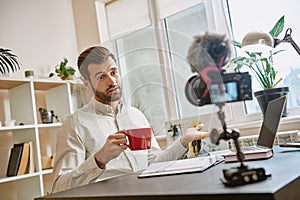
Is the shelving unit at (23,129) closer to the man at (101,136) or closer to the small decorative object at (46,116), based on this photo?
the small decorative object at (46,116)

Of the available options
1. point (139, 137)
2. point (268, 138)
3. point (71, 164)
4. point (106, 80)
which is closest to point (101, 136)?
point (71, 164)

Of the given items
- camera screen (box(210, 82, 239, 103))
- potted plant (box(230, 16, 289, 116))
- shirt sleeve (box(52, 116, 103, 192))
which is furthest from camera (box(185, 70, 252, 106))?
potted plant (box(230, 16, 289, 116))

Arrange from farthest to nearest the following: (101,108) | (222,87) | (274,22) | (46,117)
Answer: (46,117)
(274,22)
(101,108)
(222,87)

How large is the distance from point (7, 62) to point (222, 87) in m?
2.21

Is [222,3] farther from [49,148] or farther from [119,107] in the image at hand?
[49,148]

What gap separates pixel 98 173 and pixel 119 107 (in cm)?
25

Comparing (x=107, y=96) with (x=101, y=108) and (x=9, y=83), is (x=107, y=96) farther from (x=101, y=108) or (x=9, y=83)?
(x=9, y=83)

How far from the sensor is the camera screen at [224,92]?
0.58 m

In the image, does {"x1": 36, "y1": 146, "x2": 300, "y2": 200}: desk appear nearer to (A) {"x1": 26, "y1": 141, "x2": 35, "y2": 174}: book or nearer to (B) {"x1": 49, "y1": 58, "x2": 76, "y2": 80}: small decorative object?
(A) {"x1": 26, "y1": 141, "x2": 35, "y2": 174}: book

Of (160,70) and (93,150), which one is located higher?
(160,70)

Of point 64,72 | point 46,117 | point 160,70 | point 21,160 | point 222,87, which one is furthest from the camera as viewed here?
point 64,72

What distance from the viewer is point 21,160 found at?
2.41 metres

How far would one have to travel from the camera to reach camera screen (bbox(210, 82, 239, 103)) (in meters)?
0.58

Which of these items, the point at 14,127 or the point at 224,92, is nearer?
the point at 224,92
